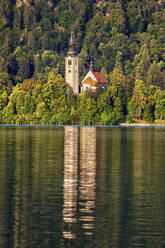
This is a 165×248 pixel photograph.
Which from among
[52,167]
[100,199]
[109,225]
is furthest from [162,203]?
[52,167]

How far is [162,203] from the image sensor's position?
34.8 m

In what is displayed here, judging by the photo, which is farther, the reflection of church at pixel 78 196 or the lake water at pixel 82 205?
the reflection of church at pixel 78 196

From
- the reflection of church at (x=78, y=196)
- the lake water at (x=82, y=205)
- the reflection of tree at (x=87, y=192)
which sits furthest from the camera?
the reflection of tree at (x=87, y=192)

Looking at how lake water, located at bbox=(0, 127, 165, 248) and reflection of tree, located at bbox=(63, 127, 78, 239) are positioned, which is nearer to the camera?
lake water, located at bbox=(0, 127, 165, 248)

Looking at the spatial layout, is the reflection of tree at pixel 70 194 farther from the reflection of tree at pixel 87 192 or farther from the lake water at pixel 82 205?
the reflection of tree at pixel 87 192

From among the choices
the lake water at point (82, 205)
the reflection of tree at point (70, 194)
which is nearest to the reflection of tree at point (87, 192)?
the lake water at point (82, 205)

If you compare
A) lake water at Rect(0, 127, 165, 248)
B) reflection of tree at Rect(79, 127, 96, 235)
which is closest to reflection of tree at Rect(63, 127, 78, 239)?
lake water at Rect(0, 127, 165, 248)

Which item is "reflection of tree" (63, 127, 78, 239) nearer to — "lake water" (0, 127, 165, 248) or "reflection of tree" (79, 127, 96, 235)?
"lake water" (0, 127, 165, 248)

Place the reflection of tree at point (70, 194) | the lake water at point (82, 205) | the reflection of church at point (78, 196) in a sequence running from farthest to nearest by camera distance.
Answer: the reflection of church at point (78, 196) → the reflection of tree at point (70, 194) → the lake water at point (82, 205)

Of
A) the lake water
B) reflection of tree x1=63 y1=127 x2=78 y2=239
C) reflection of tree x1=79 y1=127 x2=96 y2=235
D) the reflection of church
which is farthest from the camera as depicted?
reflection of tree x1=79 y1=127 x2=96 y2=235

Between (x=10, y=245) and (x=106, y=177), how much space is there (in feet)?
76.5

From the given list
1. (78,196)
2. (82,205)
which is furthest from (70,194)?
(82,205)

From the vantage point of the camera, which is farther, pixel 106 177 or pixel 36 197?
pixel 106 177

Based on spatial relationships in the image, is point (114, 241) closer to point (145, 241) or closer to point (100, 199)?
point (145, 241)
